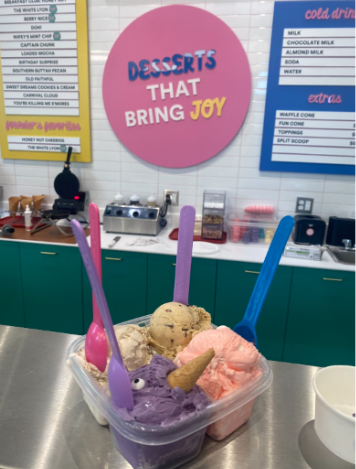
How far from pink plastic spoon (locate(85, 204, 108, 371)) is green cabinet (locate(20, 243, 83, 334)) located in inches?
66.7

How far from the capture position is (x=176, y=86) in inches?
101

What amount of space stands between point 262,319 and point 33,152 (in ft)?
7.15

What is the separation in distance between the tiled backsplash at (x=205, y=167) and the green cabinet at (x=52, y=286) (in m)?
0.65

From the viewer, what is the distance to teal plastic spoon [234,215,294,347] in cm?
77

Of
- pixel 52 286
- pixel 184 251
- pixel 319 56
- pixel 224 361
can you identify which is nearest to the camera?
pixel 224 361

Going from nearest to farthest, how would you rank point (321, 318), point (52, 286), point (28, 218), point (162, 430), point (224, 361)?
point (162, 430), point (224, 361), point (321, 318), point (52, 286), point (28, 218)

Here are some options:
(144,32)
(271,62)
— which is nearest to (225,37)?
(271,62)

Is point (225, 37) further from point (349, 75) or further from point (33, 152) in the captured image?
point (33, 152)

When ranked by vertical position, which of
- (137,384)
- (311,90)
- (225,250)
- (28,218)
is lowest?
(225,250)

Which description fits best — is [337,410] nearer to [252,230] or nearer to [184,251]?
[184,251]

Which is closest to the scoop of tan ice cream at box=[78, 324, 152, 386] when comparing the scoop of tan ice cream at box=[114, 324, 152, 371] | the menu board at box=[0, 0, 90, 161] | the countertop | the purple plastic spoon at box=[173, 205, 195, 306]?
the scoop of tan ice cream at box=[114, 324, 152, 371]

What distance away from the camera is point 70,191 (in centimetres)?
283

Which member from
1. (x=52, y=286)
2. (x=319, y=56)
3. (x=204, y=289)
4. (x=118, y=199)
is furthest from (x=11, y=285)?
(x=319, y=56)

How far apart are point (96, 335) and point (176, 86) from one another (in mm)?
2211
